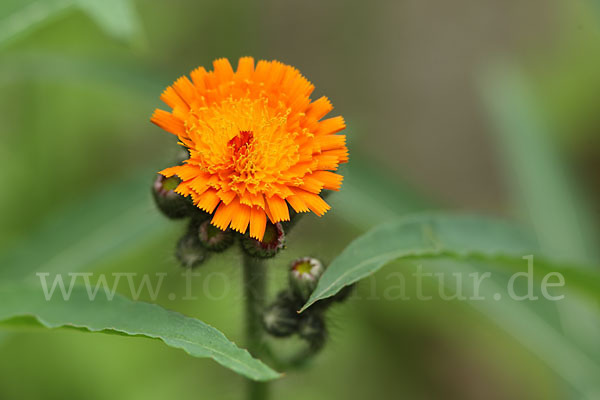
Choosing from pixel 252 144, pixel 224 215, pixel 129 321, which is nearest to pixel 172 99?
pixel 252 144

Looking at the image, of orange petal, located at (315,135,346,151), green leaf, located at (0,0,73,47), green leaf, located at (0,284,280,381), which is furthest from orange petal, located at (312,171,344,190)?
green leaf, located at (0,0,73,47)

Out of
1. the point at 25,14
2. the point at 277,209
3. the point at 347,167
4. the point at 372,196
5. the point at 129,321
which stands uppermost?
the point at 347,167

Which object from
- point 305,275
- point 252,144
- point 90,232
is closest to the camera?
point 252,144

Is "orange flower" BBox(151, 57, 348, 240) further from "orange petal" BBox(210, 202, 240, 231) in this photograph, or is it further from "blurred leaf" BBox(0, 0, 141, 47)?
"blurred leaf" BBox(0, 0, 141, 47)

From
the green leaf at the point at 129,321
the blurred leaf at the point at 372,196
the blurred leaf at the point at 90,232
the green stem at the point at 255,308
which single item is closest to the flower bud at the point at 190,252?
the green stem at the point at 255,308

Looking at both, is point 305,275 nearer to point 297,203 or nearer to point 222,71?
point 297,203

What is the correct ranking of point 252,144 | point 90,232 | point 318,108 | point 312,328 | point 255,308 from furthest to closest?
point 90,232 < point 255,308 < point 312,328 < point 318,108 < point 252,144
